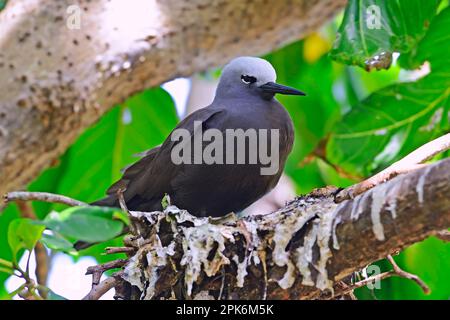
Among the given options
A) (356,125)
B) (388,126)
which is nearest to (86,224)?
(356,125)

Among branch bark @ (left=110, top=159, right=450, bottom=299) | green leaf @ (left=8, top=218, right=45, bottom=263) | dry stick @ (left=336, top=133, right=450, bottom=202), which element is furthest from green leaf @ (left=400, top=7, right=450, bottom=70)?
green leaf @ (left=8, top=218, right=45, bottom=263)

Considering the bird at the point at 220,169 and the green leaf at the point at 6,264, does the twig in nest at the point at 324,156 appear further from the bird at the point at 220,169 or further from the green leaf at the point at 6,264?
the green leaf at the point at 6,264

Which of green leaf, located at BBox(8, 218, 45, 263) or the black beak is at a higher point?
the black beak

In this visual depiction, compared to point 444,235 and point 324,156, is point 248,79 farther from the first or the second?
point 444,235

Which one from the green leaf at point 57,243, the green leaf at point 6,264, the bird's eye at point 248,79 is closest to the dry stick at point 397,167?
the green leaf at point 57,243

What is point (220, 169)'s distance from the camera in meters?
4.34

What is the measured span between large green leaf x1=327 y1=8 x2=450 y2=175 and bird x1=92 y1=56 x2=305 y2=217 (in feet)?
3.40

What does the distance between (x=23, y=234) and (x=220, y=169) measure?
143 centimetres

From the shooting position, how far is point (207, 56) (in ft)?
17.3

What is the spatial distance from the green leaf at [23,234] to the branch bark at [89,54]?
1172 mm

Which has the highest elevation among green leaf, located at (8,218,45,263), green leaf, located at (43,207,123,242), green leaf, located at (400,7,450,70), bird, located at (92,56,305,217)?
green leaf, located at (400,7,450,70)

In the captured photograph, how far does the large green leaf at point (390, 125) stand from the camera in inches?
218

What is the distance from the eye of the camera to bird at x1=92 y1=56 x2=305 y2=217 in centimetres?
438

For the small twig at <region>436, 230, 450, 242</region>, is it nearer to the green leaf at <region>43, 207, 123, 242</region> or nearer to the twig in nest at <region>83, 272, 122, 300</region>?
the green leaf at <region>43, 207, 123, 242</region>
